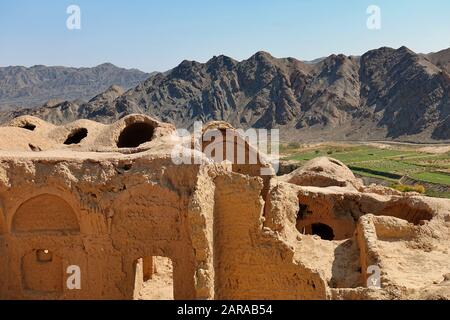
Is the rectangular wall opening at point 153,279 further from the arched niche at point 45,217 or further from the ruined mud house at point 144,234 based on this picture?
the arched niche at point 45,217

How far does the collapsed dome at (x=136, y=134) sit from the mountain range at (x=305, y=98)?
79.8m

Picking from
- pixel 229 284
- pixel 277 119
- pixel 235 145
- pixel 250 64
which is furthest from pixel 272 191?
pixel 250 64

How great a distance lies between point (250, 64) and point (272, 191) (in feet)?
372

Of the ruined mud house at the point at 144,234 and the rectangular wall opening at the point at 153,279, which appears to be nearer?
the ruined mud house at the point at 144,234

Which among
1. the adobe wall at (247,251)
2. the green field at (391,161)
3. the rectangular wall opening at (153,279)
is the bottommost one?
the green field at (391,161)

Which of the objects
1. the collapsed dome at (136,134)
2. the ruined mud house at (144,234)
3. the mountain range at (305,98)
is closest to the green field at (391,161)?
the mountain range at (305,98)

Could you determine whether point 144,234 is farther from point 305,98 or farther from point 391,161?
point 305,98

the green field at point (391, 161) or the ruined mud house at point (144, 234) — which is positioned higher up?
the ruined mud house at point (144, 234)

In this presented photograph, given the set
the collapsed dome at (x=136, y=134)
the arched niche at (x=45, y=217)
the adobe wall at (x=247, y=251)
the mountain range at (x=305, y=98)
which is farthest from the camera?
the mountain range at (x=305, y=98)

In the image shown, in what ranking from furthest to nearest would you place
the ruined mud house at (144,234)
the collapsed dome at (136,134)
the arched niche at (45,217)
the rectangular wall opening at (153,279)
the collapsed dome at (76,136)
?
the collapsed dome at (76,136)
the collapsed dome at (136,134)
the rectangular wall opening at (153,279)
the arched niche at (45,217)
the ruined mud house at (144,234)

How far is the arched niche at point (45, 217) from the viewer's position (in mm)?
11469

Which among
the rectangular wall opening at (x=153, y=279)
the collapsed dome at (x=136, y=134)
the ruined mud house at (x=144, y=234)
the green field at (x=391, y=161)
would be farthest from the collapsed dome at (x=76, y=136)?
the green field at (x=391, y=161)

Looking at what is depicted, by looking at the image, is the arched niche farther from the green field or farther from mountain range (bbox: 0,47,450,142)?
mountain range (bbox: 0,47,450,142)

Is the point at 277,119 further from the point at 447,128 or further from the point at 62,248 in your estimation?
the point at 62,248
